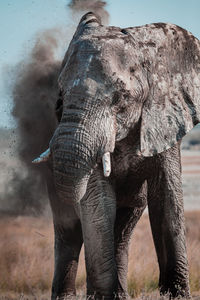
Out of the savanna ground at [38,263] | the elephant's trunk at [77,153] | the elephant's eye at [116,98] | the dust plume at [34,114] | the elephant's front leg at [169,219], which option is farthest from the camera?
the savanna ground at [38,263]

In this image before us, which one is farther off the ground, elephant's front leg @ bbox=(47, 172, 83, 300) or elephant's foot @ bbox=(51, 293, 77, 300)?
elephant's front leg @ bbox=(47, 172, 83, 300)

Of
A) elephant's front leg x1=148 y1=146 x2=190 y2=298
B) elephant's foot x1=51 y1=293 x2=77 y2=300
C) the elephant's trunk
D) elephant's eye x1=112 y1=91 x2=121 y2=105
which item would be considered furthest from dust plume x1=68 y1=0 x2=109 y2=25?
the elephant's trunk

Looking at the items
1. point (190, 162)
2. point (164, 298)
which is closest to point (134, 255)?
point (164, 298)

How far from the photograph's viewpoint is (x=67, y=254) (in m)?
8.40

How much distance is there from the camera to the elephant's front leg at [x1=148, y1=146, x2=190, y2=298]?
7148mm

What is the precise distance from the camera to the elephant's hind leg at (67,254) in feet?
27.3

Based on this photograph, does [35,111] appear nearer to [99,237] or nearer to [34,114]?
[34,114]

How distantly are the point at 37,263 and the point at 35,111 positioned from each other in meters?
2.40

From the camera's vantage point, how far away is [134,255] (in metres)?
11.1

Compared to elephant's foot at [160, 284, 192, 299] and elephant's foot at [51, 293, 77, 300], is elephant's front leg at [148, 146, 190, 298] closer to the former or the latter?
elephant's foot at [160, 284, 192, 299]

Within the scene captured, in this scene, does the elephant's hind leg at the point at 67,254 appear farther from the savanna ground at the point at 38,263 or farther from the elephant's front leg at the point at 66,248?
the savanna ground at the point at 38,263

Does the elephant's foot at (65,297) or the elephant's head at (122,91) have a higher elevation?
the elephant's head at (122,91)

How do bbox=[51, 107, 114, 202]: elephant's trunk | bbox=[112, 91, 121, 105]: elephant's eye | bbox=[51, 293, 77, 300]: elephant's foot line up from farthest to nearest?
bbox=[51, 293, 77, 300]: elephant's foot
bbox=[112, 91, 121, 105]: elephant's eye
bbox=[51, 107, 114, 202]: elephant's trunk

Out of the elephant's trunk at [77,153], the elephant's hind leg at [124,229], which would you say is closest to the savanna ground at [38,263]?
the elephant's hind leg at [124,229]
